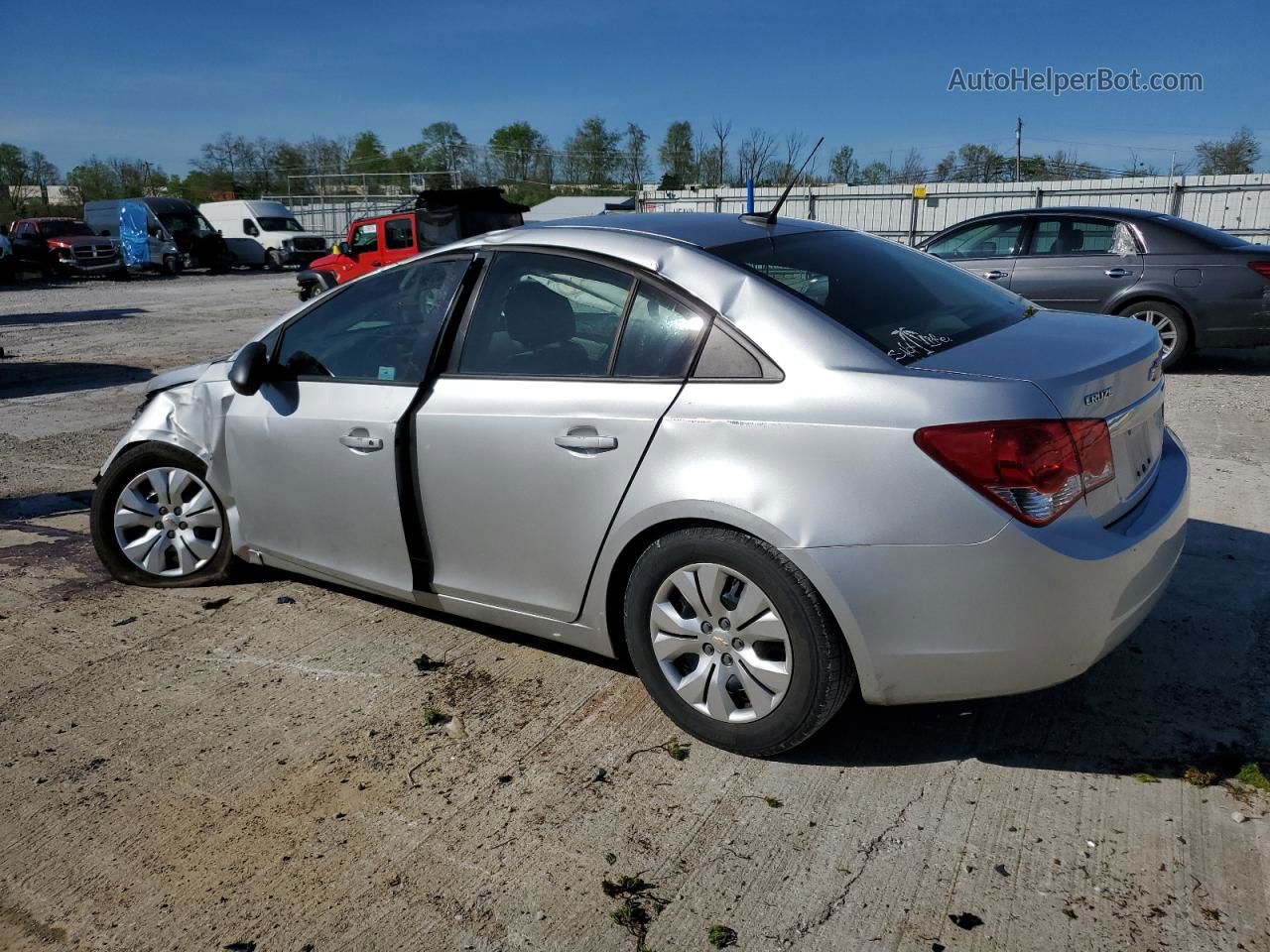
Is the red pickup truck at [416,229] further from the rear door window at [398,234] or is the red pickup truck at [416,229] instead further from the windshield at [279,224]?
the windshield at [279,224]

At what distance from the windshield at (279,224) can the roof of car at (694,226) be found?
113ft

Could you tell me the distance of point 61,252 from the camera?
30.9 m

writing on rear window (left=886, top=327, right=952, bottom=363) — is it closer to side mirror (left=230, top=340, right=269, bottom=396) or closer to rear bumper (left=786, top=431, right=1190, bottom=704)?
rear bumper (left=786, top=431, right=1190, bottom=704)

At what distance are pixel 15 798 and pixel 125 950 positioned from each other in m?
0.91

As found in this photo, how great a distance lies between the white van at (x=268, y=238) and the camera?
34.4 m

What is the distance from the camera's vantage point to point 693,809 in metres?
2.84

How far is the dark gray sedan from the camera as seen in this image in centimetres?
895

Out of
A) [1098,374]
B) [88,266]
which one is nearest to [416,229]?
[88,266]

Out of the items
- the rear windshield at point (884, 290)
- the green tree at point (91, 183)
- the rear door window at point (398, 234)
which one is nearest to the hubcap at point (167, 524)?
the rear windshield at point (884, 290)

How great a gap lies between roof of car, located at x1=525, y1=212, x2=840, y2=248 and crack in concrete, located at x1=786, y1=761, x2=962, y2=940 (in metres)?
1.81

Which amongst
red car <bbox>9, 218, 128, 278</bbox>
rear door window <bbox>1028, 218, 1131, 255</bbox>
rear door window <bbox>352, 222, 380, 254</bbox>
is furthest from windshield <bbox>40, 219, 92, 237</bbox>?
rear door window <bbox>1028, 218, 1131, 255</bbox>

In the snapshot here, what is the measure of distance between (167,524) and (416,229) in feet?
50.6

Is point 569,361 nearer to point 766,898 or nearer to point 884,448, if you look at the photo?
point 884,448

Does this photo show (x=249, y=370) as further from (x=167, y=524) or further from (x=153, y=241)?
(x=153, y=241)
